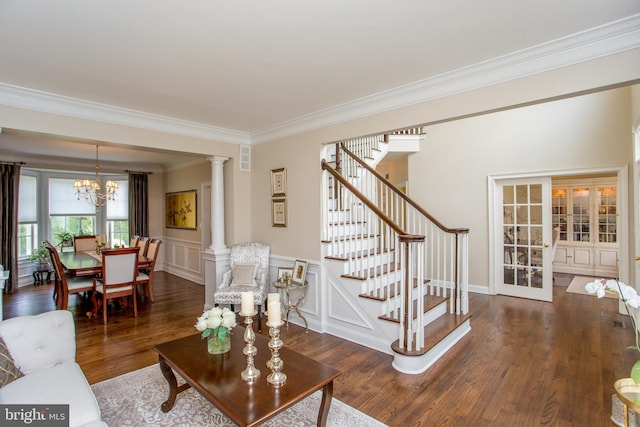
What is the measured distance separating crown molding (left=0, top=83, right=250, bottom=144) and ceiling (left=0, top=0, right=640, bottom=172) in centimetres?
4

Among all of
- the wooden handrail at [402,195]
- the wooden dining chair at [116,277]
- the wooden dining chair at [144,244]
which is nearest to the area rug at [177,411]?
the wooden dining chair at [116,277]

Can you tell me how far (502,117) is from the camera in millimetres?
5242

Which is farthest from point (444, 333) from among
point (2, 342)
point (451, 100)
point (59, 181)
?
point (59, 181)

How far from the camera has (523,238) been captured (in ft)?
17.0

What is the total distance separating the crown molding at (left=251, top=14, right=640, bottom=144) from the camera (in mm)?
1994

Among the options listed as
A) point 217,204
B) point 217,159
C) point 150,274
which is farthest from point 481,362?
point 150,274

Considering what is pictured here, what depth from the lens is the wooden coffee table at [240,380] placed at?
5.24 feet

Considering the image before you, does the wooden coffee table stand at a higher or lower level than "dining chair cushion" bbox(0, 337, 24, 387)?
lower

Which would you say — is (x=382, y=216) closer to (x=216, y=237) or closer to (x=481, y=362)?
(x=481, y=362)

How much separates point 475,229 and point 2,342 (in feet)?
19.4

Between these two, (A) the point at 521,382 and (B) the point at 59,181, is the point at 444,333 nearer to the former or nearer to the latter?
(A) the point at 521,382

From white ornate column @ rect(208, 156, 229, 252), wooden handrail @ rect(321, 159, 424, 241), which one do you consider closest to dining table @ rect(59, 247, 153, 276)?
white ornate column @ rect(208, 156, 229, 252)

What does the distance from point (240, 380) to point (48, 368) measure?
132 centimetres

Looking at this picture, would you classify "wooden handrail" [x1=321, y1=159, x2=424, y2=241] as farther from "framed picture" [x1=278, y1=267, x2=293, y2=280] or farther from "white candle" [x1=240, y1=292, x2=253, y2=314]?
"white candle" [x1=240, y1=292, x2=253, y2=314]
